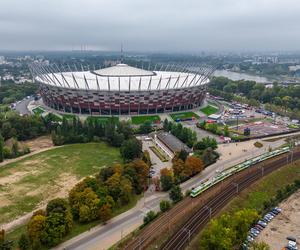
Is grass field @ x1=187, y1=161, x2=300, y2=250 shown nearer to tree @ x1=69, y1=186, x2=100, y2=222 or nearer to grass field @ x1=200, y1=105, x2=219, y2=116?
tree @ x1=69, y1=186, x2=100, y2=222

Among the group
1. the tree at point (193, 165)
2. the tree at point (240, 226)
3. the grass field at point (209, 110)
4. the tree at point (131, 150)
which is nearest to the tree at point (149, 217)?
the tree at point (240, 226)

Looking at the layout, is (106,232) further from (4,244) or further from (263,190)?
(263,190)

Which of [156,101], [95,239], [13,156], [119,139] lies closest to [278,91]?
[156,101]

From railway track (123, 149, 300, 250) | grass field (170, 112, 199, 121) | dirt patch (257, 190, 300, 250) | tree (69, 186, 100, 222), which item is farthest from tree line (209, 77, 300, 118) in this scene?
tree (69, 186, 100, 222)

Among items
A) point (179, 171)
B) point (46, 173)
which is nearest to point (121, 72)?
point (46, 173)

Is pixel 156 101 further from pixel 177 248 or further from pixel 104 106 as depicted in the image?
pixel 177 248
